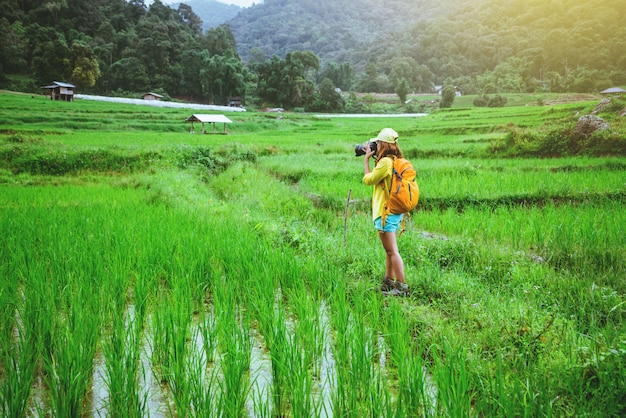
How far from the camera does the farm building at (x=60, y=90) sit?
27.6ft

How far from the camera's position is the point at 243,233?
317cm

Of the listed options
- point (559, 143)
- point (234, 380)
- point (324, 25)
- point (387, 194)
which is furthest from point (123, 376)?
point (324, 25)

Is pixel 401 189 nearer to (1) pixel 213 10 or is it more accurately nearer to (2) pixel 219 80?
(2) pixel 219 80

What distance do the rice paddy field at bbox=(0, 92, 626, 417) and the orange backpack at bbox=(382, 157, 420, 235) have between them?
0.51 metres

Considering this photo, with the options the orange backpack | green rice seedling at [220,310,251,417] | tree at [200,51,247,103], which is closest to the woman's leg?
the orange backpack

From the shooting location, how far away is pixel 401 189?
2154 millimetres

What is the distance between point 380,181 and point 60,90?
9207mm

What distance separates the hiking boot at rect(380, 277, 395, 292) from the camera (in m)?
2.30

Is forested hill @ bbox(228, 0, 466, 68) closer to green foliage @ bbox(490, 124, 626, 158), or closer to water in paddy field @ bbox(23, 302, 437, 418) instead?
green foliage @ bbox(490, 124, 626, 158)

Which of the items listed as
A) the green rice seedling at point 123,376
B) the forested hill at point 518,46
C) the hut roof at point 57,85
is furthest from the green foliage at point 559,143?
the hut roof at point 57,85

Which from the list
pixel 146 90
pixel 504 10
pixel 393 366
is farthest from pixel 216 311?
pixel 504 10

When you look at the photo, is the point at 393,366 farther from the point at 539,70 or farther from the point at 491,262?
the point at 539,70

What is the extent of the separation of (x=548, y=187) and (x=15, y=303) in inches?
210

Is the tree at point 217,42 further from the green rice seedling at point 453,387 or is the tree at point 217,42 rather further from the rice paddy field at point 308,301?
the green rice seedling at point 453,387
